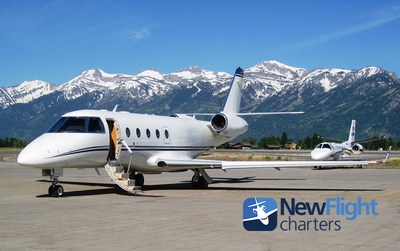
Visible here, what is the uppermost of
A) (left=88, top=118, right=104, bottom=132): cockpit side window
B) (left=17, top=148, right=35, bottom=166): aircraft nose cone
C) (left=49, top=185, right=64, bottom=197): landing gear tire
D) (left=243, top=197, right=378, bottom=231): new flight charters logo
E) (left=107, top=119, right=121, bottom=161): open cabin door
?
(left=88, top=118, right=104, bottom=132): cockpit side window

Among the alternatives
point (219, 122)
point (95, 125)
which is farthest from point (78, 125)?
point (219, 122)

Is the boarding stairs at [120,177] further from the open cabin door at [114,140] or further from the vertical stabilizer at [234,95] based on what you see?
the vertical stabilizer at [234,95]

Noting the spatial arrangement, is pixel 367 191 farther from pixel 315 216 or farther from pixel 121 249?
pixel 121 249

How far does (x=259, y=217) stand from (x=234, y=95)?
631 inches

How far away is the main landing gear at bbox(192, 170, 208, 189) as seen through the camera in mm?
20562

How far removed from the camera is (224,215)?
11.7 metres

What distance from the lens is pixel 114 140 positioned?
17891 millimetres

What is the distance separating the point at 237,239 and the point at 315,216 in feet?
11.5

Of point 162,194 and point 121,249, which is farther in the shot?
point 162,194

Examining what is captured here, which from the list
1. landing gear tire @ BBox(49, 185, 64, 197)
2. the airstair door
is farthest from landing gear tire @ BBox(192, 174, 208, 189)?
landing gear tire @ BBox(49, 185, 64, 197)

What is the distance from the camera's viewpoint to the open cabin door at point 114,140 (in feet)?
57.6

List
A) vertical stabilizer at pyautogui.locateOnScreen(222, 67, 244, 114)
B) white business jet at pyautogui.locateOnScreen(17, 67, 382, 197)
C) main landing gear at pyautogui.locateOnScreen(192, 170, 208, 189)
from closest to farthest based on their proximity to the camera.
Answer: white business jet at pyautogui.locateOnScreen(17, 67, 382, 197) → main landing gear at pyautogui.locateOnScreen(192, 170, 208, 189) → vertical stabilizer at pyautogui.locateOnScreen(222, 67, 244, 114)

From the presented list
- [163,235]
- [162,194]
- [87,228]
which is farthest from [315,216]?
[162,194]

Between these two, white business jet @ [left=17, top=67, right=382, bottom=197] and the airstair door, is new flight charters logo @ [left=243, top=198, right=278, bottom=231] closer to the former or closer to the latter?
white business jet @ [left=17, top=67, right=382, bottom=197]
